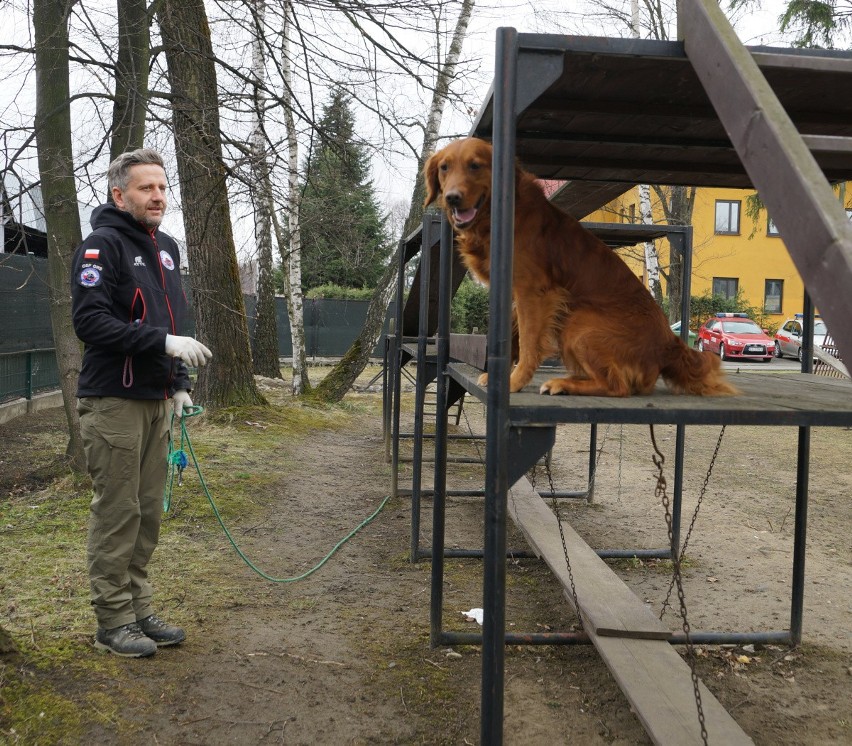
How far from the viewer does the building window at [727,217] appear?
36031mm

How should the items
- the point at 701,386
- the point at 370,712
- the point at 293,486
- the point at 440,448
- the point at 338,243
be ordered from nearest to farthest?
the point at 701,386 → the point at 370,712 → the point at 440,448 → the point at 293,486 → the point at 338,243

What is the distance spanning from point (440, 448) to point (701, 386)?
4.63 feet

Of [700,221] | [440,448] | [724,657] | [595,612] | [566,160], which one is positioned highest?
[700,221]

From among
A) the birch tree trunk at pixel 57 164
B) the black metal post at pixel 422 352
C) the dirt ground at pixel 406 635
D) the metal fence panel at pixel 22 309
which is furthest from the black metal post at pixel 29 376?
the black metal post at pixel 422 352

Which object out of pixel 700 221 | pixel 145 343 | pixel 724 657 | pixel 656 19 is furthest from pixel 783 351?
pixel 145 343

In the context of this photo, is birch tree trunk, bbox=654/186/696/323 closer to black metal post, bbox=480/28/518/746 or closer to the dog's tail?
the dog's tail

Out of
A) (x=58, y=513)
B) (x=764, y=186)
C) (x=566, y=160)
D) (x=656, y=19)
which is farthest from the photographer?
(x=656, y=19)

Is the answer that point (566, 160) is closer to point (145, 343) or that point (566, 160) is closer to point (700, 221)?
point (145, 343)

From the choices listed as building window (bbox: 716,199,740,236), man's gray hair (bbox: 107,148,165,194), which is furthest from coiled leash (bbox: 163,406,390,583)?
building window (bbox: 716,199,740,236)

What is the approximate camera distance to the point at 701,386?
2945mm

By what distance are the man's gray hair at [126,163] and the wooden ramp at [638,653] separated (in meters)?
2.91

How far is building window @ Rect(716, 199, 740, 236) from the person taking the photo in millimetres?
36031

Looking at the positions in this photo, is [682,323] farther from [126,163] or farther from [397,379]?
[126,163]

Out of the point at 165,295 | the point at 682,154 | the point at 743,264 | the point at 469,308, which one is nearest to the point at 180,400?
the point at 165,295
